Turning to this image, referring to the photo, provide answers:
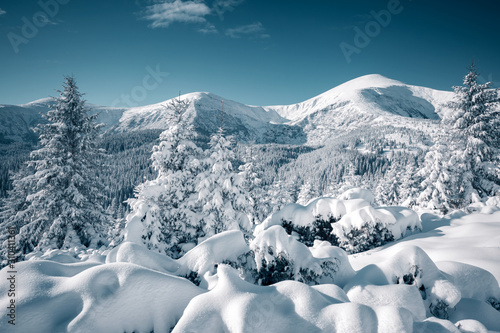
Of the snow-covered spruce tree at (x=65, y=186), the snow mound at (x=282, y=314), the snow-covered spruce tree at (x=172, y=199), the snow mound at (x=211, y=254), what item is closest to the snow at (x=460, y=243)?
the snow mound at (x=282, y=314)

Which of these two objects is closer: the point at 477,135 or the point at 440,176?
the point at 477,135

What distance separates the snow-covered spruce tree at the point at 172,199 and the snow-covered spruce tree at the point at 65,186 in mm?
4006

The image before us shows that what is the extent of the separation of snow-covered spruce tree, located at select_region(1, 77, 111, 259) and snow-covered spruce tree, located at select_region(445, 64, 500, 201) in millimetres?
25757

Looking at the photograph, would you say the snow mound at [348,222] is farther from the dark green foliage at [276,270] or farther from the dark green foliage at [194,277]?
the dark green foliage at [194,277]

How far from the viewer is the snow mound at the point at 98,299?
10.3 ft

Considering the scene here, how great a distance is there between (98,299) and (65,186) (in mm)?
13791

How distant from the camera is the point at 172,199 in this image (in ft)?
42.2

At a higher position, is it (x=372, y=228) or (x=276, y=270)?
(x=276, y=270)

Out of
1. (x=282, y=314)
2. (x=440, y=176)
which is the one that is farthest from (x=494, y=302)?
(x=440, y=176)

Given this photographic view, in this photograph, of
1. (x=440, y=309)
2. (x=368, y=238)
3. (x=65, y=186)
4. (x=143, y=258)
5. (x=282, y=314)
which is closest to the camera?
(x=282, y=314)

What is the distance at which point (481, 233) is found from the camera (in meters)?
8.00

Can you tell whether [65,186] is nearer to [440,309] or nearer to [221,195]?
[221,195]

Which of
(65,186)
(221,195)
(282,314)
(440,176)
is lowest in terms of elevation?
(282,314)

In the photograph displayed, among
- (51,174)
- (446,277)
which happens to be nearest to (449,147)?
(446,277)
